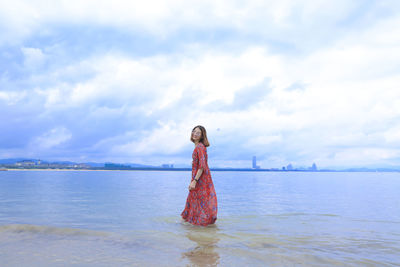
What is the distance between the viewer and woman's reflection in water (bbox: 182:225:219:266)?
509 cm

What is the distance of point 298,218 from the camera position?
1109 cm

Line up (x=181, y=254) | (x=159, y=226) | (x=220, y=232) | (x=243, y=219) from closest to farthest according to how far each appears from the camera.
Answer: (x=181, y=254), (x=220, y=232), (x=159, y=226), (x=243, y=219)

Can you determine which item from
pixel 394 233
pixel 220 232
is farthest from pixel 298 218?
pixel 220 232

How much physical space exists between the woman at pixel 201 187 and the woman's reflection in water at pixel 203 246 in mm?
323

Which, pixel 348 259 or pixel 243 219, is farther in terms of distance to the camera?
pixel 243 219

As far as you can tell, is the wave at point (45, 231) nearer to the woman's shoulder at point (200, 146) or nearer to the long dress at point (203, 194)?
the long dress at point (203, 194)

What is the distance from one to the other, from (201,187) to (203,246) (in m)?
2.32

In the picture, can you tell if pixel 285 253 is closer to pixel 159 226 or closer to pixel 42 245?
pixel 159 226

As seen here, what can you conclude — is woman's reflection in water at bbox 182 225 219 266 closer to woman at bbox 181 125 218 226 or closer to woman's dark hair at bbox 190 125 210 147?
woman at bbox 181 125 218 226

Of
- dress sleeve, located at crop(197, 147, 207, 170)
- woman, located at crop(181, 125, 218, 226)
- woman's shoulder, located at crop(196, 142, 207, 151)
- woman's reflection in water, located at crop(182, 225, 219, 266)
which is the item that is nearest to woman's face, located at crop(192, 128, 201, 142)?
woman, located at crop(181, 125, 218, 226)

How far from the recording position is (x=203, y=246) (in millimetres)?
6129

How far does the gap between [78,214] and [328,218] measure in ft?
29.7

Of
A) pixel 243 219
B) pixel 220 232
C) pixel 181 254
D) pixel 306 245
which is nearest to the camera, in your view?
pixel 181 254

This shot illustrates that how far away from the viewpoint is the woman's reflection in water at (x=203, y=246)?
509 cm
